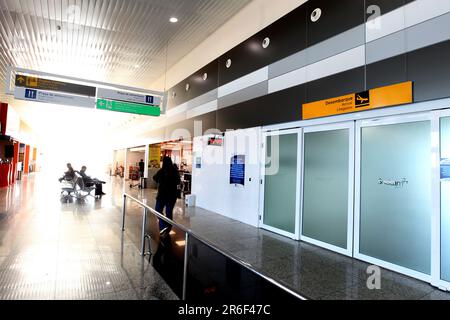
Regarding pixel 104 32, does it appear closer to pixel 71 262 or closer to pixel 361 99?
pixel 71 262

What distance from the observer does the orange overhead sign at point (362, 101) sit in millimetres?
3466

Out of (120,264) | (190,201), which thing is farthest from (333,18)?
(190,201)

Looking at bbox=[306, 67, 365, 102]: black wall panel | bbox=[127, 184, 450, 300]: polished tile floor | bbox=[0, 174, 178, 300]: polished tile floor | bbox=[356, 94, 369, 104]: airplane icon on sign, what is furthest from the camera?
bbox=[306, 67, 365, 102]: black wall panel

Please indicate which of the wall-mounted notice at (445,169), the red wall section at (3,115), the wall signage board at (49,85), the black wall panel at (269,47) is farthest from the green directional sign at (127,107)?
the red wall section at (3,115)

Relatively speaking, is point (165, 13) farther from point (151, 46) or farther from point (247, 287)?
point (247, 287)

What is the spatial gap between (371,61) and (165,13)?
5.19m

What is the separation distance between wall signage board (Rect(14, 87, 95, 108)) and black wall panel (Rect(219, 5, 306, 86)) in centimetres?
366

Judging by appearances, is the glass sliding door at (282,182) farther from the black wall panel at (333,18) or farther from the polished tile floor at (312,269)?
the black wall panel at (333,18)

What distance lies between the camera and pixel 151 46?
28.6ft

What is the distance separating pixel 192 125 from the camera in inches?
354

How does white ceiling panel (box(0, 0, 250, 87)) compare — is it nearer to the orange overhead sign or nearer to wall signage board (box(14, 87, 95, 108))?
wall signage board (box(14, 87, 95, 108))

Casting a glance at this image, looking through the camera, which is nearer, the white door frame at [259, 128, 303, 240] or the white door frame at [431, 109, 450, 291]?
the white door frame at [431, 109, 450, 291]

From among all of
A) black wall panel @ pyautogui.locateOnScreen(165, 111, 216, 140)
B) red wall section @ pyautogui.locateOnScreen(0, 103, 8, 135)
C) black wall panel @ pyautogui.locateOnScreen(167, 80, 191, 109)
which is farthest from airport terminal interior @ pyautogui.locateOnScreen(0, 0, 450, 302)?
red wall section @ pyautogui.locateOnScreen(0, 103, 8, 135)

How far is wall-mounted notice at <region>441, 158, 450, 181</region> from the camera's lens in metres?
3.06
